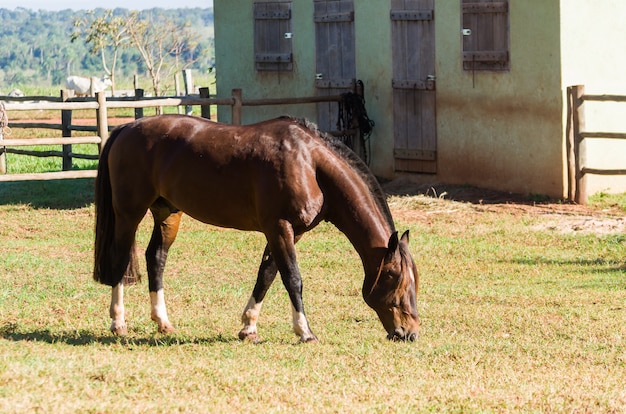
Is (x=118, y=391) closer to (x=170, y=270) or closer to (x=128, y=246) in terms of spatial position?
(x=128, y=246)

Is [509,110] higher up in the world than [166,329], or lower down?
higher up

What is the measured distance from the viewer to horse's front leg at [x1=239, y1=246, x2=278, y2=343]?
7.50 metres

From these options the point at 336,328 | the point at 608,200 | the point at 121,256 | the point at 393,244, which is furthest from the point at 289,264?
the point at 608,200

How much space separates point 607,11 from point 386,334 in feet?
27.6

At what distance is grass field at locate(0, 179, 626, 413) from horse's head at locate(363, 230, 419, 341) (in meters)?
0.13

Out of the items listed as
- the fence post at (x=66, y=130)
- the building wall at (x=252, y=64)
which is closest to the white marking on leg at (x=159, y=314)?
the building wall at (x=252, y=64)

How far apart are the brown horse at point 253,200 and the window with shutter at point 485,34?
7.60 meters

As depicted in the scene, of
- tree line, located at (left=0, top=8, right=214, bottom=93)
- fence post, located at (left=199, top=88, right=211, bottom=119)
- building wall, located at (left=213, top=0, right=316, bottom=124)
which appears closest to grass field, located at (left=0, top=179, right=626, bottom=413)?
fence post, located at (left=199, top=88, right=211, bottom=119)

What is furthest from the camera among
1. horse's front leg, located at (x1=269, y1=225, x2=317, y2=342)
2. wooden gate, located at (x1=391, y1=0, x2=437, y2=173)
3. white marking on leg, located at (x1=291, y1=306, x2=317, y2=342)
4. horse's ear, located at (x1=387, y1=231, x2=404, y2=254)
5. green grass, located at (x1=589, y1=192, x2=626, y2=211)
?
wooden gate, located at (x1=391, y1=0, x2=437, y2=173)

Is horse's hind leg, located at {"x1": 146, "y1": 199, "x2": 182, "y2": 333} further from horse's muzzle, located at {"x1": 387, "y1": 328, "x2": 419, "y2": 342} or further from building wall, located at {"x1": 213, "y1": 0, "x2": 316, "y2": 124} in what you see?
building wall, located at {"x1": 213, "y1": 0, "x2": 316, "y2": 124}

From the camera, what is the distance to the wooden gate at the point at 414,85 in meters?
15.8

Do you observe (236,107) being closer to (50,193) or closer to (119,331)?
(50,193)

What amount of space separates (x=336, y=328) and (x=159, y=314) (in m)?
1.30

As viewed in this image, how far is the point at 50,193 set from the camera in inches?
645
